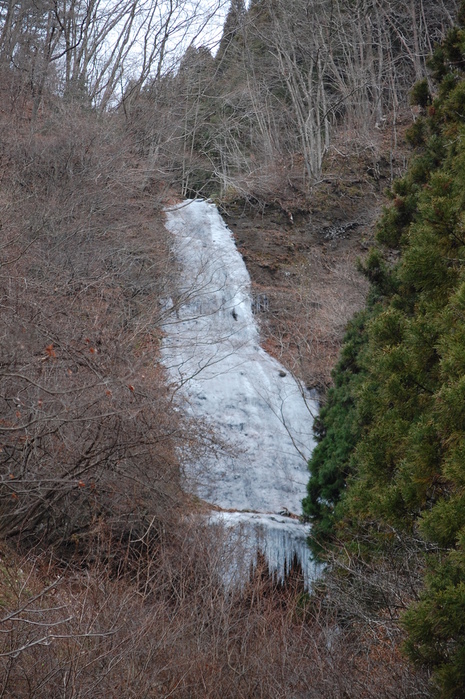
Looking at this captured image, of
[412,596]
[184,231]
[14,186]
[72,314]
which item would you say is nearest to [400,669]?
[412,596]

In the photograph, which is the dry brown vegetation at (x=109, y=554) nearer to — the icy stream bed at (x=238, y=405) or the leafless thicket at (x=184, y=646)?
the leafless thicket at (x=184, y=646)

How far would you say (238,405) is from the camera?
51.4 feet

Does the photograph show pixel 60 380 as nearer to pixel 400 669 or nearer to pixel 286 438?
pixel 400 669

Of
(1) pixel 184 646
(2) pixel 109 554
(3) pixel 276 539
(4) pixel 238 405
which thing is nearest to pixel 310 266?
(4) pixel 238 405

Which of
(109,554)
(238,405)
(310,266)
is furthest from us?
(310,266)

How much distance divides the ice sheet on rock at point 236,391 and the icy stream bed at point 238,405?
0.02 metres

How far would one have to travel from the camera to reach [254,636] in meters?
7.32

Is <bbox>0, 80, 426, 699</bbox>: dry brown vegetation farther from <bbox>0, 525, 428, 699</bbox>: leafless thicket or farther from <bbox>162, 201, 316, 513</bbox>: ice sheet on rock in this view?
<bbox>162, 201, 316, 513</bbox>: ice sheet on rock

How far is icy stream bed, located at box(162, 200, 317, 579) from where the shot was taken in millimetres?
11977

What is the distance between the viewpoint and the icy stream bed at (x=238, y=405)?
1198cm

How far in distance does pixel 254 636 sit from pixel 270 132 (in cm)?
2281

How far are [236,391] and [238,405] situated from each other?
1.50 feet

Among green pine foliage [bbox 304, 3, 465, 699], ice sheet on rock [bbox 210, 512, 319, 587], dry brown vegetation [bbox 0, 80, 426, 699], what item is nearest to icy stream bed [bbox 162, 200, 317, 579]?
ice sheet on rock [bbox 210, 512, 319, 587]

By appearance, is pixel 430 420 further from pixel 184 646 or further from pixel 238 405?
pixel 238 405
